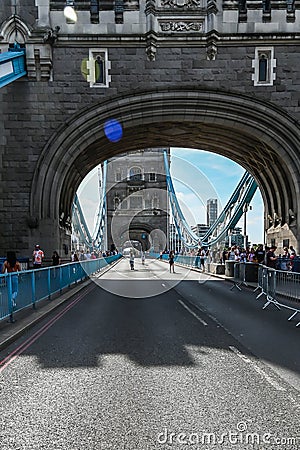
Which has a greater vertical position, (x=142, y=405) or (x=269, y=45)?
(x=269, y=45)

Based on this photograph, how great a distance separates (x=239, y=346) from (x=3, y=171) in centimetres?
1467

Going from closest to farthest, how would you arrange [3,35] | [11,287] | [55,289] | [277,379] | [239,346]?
[277,379] → [239,346] → [11,287] → [55,289] → [3,35]

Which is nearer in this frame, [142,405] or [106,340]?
[142,405]

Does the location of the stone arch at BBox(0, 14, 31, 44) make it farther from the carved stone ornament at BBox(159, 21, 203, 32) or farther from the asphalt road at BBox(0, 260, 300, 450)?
the asphalt road at BBox(0, 260, 300, 450)

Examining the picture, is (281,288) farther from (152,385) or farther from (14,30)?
(14,30)

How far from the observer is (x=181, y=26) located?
18.7 metres

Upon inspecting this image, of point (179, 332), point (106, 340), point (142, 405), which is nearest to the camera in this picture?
point (142, 405)

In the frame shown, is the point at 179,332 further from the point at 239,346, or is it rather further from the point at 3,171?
the point at 3,171

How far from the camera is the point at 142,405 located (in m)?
4.29

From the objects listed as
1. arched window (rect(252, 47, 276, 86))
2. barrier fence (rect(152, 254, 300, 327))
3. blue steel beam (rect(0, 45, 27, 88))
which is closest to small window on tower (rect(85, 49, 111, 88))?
blue steel beam (rect(0, 45, 27, 88))

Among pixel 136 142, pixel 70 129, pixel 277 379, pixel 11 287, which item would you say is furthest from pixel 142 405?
pixel 136 142

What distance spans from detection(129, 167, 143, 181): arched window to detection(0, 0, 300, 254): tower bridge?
231 feet

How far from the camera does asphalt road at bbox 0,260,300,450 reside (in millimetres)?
3586

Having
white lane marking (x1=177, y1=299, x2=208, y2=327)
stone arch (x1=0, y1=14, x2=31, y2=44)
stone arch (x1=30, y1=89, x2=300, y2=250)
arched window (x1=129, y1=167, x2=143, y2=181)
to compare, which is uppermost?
arched window (x1=129, y1=167, x2=143, y2=181)
